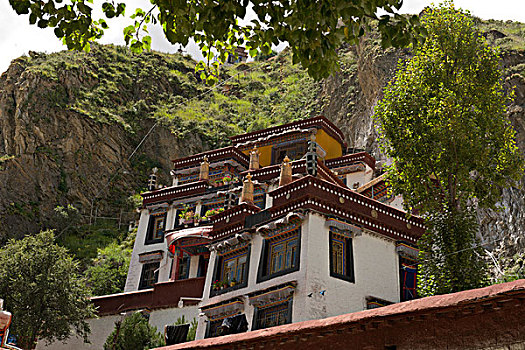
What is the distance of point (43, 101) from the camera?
55.4m

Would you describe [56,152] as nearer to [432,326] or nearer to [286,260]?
[286,260]

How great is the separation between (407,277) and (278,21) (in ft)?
52.1

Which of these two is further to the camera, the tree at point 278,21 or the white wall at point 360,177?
the white wall at point 360,177

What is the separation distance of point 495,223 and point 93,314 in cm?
1988

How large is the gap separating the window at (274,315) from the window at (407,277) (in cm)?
470

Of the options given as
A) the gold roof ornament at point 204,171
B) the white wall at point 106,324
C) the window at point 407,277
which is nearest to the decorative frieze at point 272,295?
the window at point 407,277

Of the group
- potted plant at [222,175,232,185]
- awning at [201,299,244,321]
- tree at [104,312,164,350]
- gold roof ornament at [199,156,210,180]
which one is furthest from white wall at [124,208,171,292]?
awning at [201,299,244,321]

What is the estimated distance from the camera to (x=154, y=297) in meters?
29.1

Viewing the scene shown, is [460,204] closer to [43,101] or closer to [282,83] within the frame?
[43,101]

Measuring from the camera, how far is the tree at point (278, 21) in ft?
29.2


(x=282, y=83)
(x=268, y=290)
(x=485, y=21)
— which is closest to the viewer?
(x=268, y=290)

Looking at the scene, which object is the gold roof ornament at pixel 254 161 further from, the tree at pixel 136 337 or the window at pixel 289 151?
the tree at pixel 136 337

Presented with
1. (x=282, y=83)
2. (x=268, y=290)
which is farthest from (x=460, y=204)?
(x=282, y=83)

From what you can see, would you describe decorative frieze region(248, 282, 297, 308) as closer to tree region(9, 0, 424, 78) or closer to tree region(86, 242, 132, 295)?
tree region(9, 0, 424, 78)
